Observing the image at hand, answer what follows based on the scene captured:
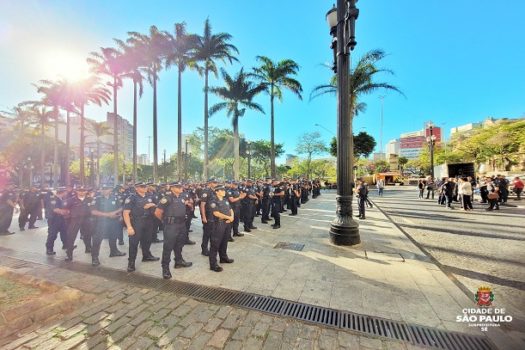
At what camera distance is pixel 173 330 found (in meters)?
2.96

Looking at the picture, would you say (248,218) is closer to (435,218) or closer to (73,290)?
(73,290)

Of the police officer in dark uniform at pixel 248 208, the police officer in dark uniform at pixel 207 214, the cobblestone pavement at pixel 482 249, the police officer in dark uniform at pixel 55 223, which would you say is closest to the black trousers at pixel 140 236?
the police officer in dark uniform at pixel 207 214

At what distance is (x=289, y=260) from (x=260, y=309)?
2078mm

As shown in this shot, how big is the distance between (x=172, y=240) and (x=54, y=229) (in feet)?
12.9

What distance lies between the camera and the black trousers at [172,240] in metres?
4.60

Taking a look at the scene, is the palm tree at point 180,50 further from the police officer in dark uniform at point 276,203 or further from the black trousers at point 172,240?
the black trousers at point 172,240

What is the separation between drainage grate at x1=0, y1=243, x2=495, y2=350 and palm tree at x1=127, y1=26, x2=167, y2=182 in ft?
67.4

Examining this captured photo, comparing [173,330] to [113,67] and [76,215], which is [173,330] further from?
[113,67]

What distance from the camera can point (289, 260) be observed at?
17.6 ft

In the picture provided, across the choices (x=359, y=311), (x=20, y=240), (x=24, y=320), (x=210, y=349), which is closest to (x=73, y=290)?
(x=24, y=320)

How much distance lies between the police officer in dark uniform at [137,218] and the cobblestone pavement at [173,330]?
4.14ft

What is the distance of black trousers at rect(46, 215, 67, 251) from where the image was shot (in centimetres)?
626

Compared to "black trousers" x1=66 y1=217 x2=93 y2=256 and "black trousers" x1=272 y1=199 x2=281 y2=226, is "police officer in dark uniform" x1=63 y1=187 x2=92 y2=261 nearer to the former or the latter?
"black trousers" x1=66 y1=217 x2=93 y2=256

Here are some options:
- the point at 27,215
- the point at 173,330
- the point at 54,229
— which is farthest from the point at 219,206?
the point at 27,215
